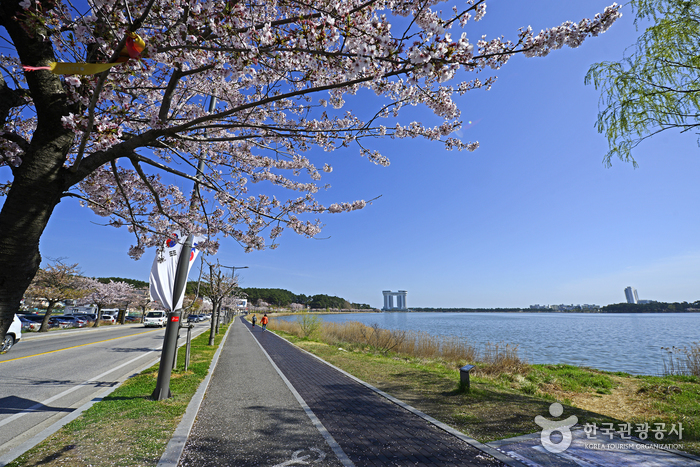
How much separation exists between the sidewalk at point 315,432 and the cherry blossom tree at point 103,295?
127 ft

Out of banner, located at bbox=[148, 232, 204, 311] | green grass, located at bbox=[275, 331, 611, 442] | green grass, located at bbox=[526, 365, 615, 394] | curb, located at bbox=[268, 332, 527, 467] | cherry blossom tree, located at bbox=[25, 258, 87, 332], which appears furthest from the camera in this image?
cherry blossom tree, located at bbox=[25, 258, 87, 332]

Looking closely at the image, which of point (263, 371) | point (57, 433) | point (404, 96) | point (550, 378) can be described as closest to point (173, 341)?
point (57, 433)

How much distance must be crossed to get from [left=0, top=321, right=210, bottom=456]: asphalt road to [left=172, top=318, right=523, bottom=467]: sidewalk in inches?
104

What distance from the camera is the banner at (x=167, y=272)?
7.15 meters

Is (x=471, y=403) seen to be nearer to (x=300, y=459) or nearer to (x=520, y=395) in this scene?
(x=520, y=395)

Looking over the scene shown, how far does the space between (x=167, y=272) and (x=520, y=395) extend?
910 cm

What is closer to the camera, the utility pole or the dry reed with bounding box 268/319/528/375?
the utility pole

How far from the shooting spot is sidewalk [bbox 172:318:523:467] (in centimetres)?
409

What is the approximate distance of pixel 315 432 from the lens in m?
5.00

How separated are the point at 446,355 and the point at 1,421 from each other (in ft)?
49.4

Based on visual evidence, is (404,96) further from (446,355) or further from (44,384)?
(446,355)

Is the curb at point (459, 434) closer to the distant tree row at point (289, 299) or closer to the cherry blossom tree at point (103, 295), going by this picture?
the cherry blossom tree at point (103, 295)

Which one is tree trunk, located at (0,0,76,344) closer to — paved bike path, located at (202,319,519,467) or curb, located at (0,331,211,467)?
curb, located at (0,331,211,467)

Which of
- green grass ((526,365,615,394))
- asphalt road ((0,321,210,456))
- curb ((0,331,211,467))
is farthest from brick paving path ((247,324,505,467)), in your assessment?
green grass ((526,365,615,394))
